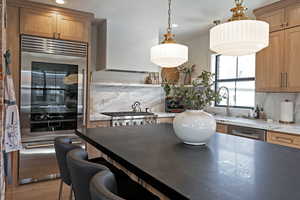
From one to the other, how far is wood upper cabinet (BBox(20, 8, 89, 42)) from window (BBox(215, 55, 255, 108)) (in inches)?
108

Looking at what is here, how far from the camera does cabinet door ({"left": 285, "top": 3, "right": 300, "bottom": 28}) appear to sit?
277 centimetres

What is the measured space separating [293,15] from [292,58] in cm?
58

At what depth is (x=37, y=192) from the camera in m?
2.69

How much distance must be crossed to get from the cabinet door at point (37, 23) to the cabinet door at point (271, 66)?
322 cm

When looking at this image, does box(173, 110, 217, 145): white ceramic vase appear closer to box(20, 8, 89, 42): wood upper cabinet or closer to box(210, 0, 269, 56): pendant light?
box(210, 0, 269, 56): pendant light

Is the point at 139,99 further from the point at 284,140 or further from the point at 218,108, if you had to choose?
the point at 284,140

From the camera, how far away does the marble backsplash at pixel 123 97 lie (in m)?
4.04

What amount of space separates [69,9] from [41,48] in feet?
2.48

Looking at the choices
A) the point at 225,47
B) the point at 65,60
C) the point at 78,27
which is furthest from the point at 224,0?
the point at 65,60

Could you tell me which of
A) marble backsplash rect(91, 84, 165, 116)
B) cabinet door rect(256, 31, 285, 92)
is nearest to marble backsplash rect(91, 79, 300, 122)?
marble backsplash rect(91, 84, 165, 116)

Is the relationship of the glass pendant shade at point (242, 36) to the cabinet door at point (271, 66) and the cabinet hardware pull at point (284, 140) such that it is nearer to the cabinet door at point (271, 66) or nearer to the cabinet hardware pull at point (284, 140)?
the cabinet hardware pull at point (284, 140)

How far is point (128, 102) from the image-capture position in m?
4.38

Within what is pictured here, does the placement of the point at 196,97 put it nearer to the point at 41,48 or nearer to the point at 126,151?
the point at 126,151

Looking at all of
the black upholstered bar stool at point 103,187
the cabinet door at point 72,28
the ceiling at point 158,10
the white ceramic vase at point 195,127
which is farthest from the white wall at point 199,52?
the black upholstered bar stool at point 103,187
